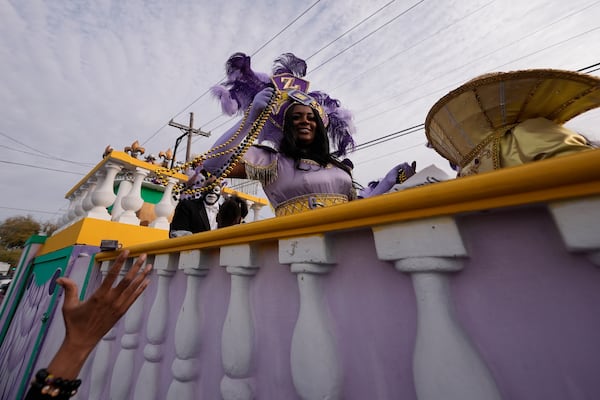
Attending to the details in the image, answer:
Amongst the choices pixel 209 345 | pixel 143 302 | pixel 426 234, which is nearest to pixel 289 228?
pixel 426 234

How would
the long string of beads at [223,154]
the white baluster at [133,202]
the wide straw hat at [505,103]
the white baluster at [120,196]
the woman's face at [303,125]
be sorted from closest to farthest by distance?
the wide straw hat at [505,103] → the long string of beads at [223,154] → the woman's face at [303,125] → the white baluster at [133,202] → the white baluster at [120,196]

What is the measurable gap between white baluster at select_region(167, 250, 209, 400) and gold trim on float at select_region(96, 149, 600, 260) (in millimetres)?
479

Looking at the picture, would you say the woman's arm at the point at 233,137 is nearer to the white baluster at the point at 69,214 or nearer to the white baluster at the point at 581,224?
the white baluster at the point at 581,224

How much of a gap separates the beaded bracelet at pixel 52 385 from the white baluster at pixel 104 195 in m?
2.02

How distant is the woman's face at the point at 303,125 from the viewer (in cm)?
183

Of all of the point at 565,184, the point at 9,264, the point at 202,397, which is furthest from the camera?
the point at 9,264

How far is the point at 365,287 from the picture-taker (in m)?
0.63

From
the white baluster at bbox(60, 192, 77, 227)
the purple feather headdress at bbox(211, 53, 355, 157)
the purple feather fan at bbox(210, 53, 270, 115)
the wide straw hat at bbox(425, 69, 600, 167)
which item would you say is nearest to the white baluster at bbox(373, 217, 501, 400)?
the wide straw hat at bbox(425, 69, 600, 167)

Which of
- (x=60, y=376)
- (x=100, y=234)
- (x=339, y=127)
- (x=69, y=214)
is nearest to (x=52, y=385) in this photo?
(x=60, y=376)

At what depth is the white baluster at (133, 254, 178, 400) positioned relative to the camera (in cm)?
106

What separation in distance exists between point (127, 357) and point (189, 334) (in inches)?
21.1

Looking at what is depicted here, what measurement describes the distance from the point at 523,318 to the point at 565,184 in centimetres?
25

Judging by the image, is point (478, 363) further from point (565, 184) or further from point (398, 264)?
point (565, 184)

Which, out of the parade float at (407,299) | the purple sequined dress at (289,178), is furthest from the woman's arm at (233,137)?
the parade float at (407,299)
